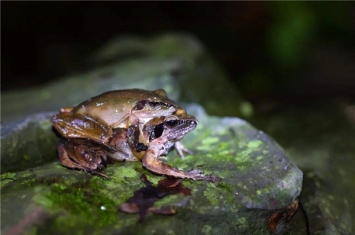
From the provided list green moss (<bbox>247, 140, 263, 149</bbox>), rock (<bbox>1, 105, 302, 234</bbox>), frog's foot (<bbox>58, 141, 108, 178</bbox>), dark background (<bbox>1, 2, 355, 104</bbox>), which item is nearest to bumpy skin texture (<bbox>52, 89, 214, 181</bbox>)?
frog's foot (<bbox>58, 141, 108, 178</bbox>)

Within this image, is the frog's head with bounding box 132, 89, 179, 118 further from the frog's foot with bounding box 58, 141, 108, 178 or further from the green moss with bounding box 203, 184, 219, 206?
the green moss with bounding box 203, 184, 219, 206

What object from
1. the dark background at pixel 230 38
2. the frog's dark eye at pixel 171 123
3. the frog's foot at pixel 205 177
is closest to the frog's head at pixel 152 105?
the frog's dark eye at pixel 171 123

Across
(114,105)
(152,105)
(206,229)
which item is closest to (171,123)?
(152,105)

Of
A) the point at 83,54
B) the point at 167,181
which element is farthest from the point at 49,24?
the point at 167,181

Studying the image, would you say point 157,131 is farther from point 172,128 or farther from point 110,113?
point 110,113

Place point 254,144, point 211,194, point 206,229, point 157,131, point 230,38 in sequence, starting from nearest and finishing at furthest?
1. point 206,229
2. point 211,194
3. point 157,131
4. point 254,144
5. point 230,38

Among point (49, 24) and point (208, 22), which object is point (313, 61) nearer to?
point (208, 22)
